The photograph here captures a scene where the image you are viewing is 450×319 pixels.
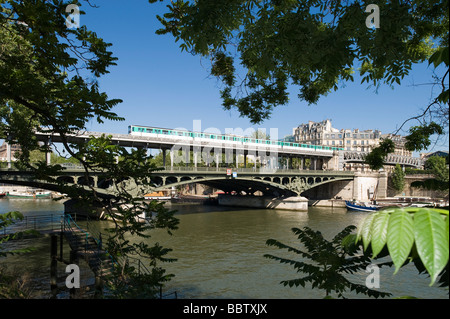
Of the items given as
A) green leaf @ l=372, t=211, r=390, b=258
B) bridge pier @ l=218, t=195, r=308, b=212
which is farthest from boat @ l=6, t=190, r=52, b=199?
green leaf @ l=372, t=211, r=390, b=258

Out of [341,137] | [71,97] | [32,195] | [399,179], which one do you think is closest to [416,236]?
[71,97]

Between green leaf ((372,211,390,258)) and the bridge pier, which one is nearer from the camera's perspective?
green leaf ((372,211,390,258))

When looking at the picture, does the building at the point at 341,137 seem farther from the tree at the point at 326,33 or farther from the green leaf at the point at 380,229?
the green leaf at the point at 380,229

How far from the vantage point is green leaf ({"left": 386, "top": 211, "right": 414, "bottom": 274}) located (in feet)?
3.80

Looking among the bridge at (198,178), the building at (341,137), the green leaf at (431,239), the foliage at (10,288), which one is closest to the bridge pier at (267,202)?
the bridge at (198,178)

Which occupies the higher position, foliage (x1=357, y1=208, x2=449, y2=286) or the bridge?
foliage (x1=357, y1=208, x2=449, y2=286)

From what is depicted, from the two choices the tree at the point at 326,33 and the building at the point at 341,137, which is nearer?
the tree at the point at 326,33

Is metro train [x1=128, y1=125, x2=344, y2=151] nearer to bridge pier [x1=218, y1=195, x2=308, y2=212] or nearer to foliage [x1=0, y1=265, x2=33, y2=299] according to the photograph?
bridge pier [x1=218, y1=195, x2=308, y2=212]

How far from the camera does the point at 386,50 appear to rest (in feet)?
12.3

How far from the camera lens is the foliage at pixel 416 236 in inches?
43.9

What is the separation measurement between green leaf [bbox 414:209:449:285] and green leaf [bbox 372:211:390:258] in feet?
0.41
